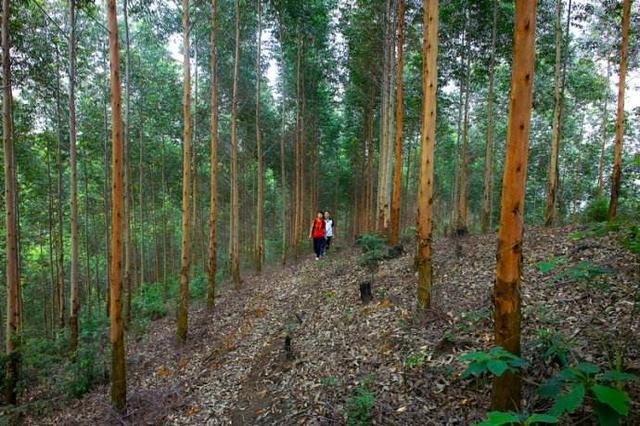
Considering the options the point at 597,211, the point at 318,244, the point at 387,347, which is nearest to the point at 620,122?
the point at 597,211

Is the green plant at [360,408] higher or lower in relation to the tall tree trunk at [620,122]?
lower

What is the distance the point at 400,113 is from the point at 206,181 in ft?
63.7

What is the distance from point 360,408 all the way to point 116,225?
4656 mm

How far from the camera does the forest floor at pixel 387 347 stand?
353cm

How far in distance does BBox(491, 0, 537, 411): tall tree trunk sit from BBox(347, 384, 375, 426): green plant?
1.47 m

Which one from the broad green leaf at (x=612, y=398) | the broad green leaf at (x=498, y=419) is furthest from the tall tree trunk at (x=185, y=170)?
the broad green leaf at (x=612, y=398)

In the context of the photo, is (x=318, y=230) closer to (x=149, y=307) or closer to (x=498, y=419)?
(x=149, y=307)

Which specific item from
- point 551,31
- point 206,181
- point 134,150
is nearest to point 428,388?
point 551,31

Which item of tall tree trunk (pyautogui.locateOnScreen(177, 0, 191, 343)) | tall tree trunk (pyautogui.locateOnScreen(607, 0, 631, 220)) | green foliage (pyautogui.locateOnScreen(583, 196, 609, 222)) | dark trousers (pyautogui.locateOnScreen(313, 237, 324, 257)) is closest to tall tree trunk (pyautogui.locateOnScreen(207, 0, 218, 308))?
tall tree trunk (pyautogui.locateOnScreen(177, 0, 191, 343))

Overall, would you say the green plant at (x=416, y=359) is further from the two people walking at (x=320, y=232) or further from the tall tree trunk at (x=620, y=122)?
the two people walking at (x=320, y=232)

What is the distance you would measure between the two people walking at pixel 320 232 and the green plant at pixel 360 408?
934 cm

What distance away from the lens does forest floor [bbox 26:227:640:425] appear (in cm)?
353

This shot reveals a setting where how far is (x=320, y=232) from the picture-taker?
1335cm

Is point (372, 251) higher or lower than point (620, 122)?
lower
